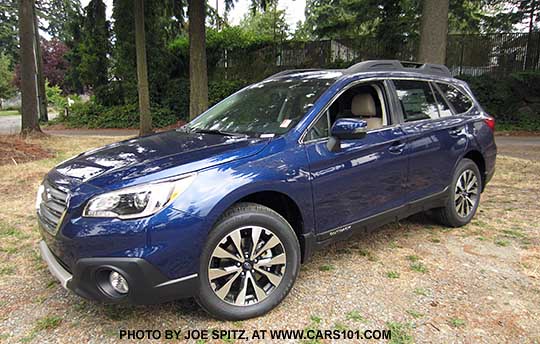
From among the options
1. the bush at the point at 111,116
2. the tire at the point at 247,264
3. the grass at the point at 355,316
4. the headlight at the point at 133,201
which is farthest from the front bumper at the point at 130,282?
the bush at the point at 111,116

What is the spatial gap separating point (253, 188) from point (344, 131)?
84 centimetres

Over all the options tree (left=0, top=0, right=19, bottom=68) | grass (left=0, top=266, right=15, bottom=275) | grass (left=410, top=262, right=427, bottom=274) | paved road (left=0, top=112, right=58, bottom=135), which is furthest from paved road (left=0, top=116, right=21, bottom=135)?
tree (left=0, top=0, right=19, bottom=68)

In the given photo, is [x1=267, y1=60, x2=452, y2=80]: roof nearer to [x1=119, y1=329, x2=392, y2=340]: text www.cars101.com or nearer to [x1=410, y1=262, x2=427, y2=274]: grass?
[x1=410, y1=262, x2=427, y2=274]: grass

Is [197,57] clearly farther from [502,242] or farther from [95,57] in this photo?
[95,57]

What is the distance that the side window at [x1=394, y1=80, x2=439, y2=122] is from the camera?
367cm

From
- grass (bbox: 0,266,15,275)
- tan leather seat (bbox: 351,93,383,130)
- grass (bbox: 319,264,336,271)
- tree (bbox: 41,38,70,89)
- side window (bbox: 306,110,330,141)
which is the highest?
tree (bbox: 41,38,70,89)

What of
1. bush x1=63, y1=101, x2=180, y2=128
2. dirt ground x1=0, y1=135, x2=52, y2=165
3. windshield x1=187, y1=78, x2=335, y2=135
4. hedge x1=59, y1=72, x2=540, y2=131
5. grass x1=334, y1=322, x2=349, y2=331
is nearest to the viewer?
grass x1=334, y1=322, x2=349, y2=331

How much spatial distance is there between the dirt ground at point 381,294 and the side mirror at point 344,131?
1.08m

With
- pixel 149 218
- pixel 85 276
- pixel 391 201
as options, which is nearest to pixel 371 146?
pixel 391 201

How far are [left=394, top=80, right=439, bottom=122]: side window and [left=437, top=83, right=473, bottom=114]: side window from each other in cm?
27

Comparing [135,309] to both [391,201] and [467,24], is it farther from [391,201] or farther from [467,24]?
[467,24]

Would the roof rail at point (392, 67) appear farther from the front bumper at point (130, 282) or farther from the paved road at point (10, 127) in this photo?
the paved road at point (10, 127)

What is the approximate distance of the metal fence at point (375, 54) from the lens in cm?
1515

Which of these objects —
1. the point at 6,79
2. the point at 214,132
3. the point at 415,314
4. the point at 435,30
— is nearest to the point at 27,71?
the point at 214,132
